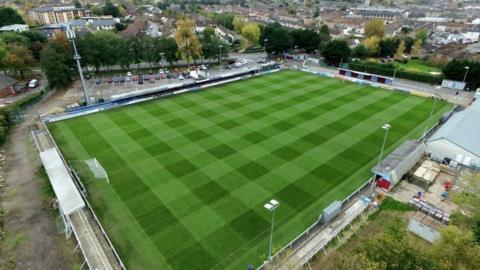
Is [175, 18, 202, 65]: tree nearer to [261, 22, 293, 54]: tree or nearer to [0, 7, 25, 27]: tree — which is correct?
[261, 22, 293, 54]: tree

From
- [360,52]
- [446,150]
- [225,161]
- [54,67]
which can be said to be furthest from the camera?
[360,52]

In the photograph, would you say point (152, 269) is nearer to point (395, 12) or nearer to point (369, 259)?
point (369, 259)

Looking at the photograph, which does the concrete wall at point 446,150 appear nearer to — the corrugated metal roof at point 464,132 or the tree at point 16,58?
the corrugated metal roof at point 464,132

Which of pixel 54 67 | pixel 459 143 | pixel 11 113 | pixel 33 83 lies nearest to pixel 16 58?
pixel 33 83

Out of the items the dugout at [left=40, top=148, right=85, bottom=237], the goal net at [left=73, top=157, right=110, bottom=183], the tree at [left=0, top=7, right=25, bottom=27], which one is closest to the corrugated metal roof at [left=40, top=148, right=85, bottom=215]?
the dugout at [left=40, top=148, right=85, bottom=237]

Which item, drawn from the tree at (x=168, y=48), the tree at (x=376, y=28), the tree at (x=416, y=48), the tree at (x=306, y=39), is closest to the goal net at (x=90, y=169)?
the tree at (x=168, y=48)

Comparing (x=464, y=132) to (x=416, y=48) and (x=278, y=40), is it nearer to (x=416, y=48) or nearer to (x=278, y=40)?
(x=278, y=40)
